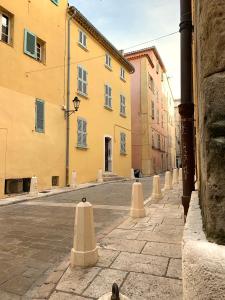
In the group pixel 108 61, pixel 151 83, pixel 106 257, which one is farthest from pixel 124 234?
pixel 151 83

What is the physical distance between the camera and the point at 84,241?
11.0 ft

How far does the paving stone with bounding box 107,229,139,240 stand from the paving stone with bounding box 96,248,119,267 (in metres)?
0.70

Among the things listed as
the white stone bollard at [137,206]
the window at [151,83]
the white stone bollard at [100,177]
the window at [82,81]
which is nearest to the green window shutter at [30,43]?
the window at [82,81]

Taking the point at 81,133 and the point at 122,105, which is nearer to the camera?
the point at 81,133

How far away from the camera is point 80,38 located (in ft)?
50.8

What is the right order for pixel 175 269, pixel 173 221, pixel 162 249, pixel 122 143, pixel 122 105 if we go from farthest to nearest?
pixel 122 105, pixel 122 143, pixel 173 221, pixel 162 249, pixel 175 269

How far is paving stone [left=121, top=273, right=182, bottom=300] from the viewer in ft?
8.34

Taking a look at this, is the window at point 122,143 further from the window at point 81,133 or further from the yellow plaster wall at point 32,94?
the yellow plaster wall at point 32,94

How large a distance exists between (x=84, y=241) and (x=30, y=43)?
34.1 feet

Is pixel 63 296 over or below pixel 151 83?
below

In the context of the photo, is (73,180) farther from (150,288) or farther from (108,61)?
(150,288)

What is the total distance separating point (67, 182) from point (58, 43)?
7.14 meters

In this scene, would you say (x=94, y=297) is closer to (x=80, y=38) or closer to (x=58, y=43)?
(x=58, y=43)

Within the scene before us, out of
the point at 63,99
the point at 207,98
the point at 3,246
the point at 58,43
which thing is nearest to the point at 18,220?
the point at 3,246
